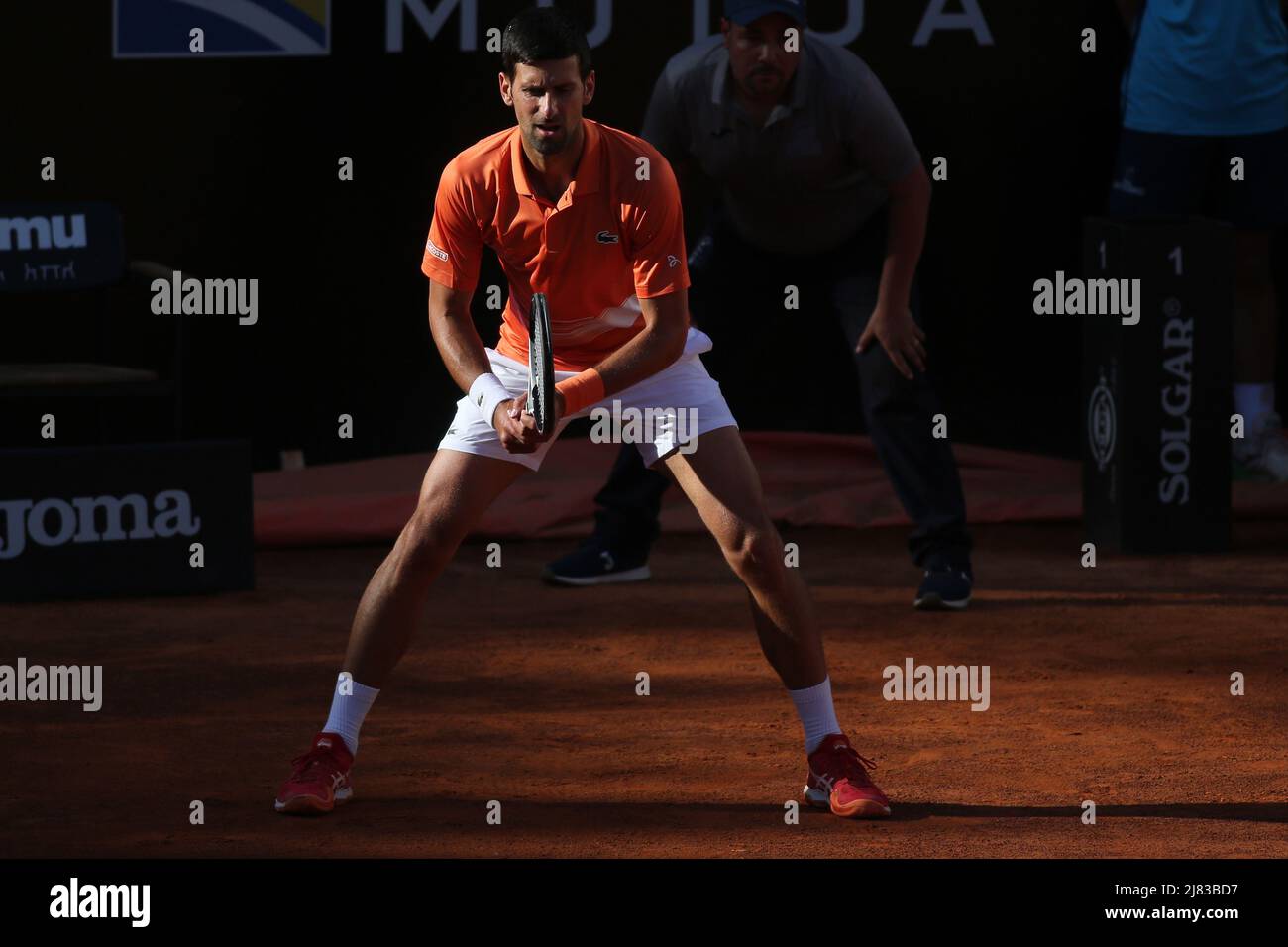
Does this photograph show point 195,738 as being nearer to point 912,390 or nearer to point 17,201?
point 912,390

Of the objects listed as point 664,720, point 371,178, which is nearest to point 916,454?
point 664,720

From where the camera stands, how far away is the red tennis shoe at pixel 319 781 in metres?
4.20

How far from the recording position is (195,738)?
4887 mm

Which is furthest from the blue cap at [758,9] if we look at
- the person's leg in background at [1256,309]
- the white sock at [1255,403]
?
the white sock at [1255,403]

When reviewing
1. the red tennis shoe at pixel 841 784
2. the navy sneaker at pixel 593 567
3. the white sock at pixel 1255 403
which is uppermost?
the white sock at pixel 1255 403

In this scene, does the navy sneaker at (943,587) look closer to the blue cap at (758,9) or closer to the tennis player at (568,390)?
the blue cap at (758,9)

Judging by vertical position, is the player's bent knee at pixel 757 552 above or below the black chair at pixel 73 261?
below

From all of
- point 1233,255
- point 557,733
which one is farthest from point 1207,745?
point 1233,255

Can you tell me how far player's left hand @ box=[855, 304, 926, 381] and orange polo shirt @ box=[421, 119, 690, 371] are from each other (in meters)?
1.83

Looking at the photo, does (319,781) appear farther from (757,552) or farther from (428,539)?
(757,552)

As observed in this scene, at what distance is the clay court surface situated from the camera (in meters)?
4.12

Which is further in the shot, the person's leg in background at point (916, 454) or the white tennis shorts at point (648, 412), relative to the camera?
the person's leg in background at point (916, 454)

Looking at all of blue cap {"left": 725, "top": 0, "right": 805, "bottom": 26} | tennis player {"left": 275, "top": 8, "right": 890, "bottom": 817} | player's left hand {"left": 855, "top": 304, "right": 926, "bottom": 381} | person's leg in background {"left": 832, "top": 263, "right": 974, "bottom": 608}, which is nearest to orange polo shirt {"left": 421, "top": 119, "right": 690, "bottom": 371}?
tennis player {"left": 275, "top": 8, "right": 890, "bottom": 817}

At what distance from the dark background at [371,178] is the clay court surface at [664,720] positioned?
126 centimetres
